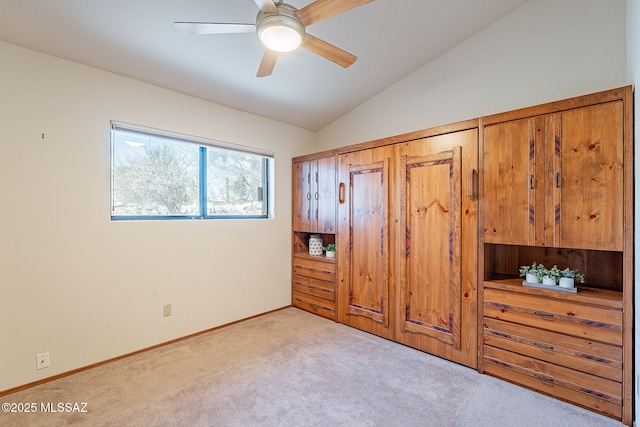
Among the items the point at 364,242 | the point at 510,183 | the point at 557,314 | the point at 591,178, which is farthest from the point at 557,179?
the point at 364,242

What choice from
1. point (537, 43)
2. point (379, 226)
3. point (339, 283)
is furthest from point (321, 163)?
point (537, 43)

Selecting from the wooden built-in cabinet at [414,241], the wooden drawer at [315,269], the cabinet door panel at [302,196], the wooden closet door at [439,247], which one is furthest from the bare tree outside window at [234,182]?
the wooden closet door at [439,247]

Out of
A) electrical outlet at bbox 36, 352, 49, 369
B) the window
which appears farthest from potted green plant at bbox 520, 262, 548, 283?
electrical outlet at bbox 36, 352, 49, 369

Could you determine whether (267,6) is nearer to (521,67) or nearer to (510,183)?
(510,183)

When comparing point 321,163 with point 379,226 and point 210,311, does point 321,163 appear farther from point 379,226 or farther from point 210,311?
point 210,311

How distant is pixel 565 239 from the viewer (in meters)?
2.05

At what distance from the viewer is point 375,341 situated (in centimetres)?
302

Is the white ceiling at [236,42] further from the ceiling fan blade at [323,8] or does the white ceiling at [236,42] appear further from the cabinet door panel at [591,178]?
the cabinet door panel at [591,178]

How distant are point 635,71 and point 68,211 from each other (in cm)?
404

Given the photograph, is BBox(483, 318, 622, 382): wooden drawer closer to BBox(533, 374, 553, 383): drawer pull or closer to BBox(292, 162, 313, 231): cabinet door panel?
BBox(533, 374, 553, 383): drawer pull

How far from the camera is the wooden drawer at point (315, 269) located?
3625mm

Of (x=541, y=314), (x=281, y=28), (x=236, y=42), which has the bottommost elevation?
(x=541, y=314)

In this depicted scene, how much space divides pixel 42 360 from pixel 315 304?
2567mm

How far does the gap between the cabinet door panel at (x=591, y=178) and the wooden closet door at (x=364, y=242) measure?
1406 mm
